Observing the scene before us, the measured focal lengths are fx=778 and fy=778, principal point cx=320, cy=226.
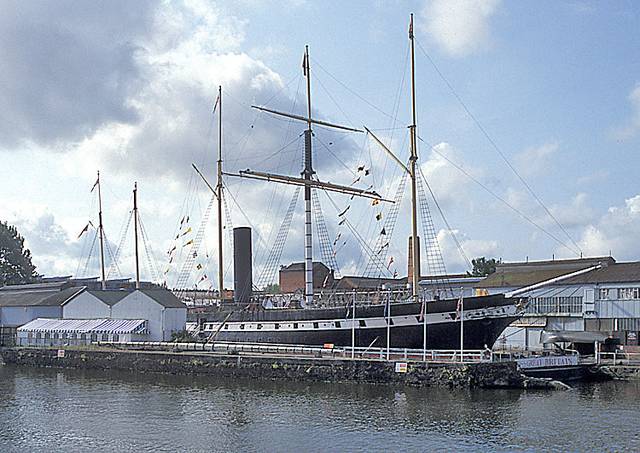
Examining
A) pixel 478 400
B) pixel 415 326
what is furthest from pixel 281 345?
pixel 478 400

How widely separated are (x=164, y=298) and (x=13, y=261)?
5938 centimetres

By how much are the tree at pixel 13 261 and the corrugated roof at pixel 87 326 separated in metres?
46.1

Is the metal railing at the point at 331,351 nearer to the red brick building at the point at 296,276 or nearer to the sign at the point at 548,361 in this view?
the sign at the point at 548,361

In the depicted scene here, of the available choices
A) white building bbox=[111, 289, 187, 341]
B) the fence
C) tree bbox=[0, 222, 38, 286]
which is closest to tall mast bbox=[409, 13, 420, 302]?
white building bbox=[111, 289, 187, 341]

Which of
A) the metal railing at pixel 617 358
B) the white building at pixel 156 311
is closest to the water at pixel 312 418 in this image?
the metal railing at pixel 617 358

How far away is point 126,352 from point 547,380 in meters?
28.0

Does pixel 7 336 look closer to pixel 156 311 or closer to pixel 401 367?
pixel 156 311

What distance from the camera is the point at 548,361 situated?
4181cm

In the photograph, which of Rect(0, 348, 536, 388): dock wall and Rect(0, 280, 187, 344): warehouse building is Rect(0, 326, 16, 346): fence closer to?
Rect(0, 280, 187, 344): warehouse building

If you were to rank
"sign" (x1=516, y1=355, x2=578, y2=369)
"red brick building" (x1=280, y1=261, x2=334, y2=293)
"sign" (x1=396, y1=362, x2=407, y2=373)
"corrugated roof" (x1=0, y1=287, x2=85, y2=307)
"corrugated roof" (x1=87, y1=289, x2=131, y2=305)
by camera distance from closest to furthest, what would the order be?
"sign" (x1=396, y1=362, x2=407, y2=373)
"sign" (x1=516, y1=355, x2=578, y2=369)
"corrugated roof" (x1=87, y1=289, x2=131, y2=305)
"corrugated roof" (x1=0, y1=287, x2=85, y2=307)
"red brick building" (x1=280, y1=261, x2=334, y2=293)

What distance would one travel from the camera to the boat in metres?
44.7

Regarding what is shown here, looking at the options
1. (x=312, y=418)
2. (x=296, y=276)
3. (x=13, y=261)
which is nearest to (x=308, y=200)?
(x=312, y=418)

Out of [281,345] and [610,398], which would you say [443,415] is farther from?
[281,345]

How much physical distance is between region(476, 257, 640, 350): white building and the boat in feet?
19.7
